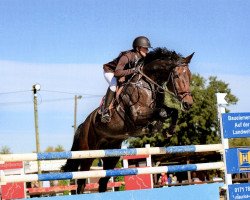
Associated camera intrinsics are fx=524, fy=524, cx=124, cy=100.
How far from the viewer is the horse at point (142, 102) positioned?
7.05m

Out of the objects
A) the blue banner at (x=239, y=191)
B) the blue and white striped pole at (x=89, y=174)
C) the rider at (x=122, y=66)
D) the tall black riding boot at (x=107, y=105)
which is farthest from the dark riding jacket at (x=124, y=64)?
the blue banner at (x=239, y=191)

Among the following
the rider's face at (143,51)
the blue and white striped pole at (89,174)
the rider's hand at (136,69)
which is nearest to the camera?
the blue and white striped pole at (89,174)

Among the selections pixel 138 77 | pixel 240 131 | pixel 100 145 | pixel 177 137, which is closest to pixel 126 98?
pixel 138 77

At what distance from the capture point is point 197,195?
603 centimetres

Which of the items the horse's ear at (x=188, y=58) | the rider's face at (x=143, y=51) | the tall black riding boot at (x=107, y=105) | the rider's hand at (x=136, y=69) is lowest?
the tall black riding boot at (x=107, y=105)

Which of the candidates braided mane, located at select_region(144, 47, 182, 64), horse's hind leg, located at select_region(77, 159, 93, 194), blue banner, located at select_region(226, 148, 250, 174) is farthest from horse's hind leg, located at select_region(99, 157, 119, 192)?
blue banner, located at select_region(226, 148, 250, 174)

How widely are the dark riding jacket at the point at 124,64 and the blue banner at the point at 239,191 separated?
A: 2211 mm

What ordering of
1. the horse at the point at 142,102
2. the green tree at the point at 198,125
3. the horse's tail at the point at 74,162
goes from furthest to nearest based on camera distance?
the green tree at the point at 198,125
the horse's tail at the point at 74,162
the horse at the point at 142,102

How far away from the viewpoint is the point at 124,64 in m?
7.50

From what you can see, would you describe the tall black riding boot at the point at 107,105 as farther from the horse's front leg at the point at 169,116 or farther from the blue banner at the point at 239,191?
the blue banner at the point at 239,191

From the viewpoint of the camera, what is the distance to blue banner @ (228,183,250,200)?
627 centimetres

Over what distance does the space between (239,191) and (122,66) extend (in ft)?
7.96

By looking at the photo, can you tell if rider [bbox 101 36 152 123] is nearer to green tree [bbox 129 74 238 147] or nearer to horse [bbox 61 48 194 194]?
horse [bbox 61 48 194 194]

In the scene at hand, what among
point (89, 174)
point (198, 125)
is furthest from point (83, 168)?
point (198, 125)
